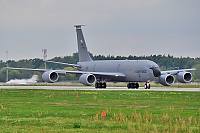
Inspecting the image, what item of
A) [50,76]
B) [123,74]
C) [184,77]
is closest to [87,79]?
[50,76]

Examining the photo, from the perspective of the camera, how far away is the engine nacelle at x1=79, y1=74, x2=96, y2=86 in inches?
3039

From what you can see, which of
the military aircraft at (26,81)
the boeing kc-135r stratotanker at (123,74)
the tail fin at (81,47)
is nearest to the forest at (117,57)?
the military aircraft at (26,81)

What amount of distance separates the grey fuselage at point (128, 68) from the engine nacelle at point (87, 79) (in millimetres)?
4616

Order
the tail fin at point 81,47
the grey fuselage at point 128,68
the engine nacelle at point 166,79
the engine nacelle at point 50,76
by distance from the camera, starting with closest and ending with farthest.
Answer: the grey fuselage at point 128,68 → the engine nacelle at point 166,79 → the engine nacelle at point 50,76 → the tail fin at point 81,47

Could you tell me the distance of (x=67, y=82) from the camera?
116 m

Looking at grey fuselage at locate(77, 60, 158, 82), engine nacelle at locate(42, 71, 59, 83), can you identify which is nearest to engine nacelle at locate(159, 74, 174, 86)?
grey fuselage at locate(77, 60, 158, 82)

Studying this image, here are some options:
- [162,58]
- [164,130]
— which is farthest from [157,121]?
[162,58]

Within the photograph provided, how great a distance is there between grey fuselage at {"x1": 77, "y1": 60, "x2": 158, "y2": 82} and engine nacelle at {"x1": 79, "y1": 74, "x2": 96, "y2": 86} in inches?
182

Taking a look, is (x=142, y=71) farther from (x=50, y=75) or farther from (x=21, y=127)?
(x=21, y=127)

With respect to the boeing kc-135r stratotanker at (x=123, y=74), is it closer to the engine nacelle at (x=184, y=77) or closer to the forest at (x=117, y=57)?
the engine nacelle at (x=184, y=77)

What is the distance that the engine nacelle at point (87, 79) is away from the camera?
7719 centimetres

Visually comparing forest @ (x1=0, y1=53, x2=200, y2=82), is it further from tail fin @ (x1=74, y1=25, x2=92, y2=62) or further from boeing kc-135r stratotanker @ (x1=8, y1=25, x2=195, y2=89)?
boeing kc-135r stratotanker @ (x1=8, y1=25, x2=195, y2=89)

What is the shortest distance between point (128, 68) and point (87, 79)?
634 centimetres

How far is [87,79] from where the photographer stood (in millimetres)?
77562
